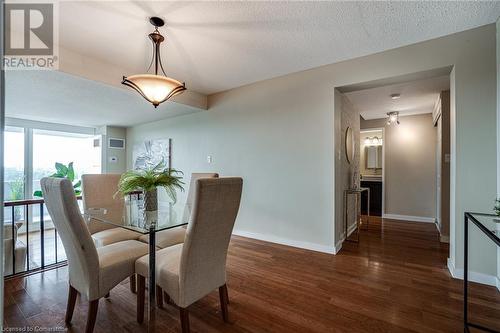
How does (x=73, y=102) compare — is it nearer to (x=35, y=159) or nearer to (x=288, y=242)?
(x=35, y=159)

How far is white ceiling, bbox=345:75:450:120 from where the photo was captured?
3357 mm

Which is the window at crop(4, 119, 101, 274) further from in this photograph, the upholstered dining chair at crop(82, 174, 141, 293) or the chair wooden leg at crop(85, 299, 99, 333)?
the chair wooden leg at crop(85, 299, 99, 333)

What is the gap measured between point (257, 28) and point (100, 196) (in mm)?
2424

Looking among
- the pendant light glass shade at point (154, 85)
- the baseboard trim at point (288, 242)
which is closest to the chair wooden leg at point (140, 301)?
the pendant light glass shade at point (154, 85)

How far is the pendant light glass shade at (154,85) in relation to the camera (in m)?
2.02

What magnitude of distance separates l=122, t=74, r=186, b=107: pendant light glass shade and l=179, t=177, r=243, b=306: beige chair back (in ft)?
4.04

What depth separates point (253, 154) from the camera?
3732 millimetres

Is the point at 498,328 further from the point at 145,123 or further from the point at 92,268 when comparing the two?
the point at 145,123

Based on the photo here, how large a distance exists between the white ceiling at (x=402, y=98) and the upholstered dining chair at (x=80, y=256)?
3.71 m

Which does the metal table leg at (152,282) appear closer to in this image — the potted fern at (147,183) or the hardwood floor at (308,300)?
the hardwood floor at (308,300)

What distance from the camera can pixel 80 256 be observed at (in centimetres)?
143

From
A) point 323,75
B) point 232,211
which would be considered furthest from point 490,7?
point 232,211

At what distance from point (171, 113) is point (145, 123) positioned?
1.36 metres

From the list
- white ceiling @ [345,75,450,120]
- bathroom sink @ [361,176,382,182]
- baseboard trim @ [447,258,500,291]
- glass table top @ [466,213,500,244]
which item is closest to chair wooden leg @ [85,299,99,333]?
glass table top @ [466,213,500,244]
